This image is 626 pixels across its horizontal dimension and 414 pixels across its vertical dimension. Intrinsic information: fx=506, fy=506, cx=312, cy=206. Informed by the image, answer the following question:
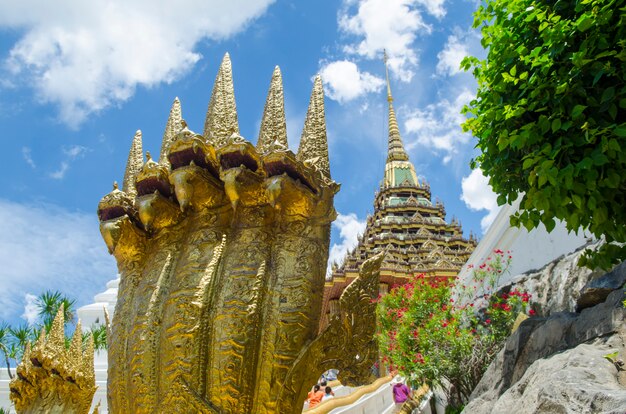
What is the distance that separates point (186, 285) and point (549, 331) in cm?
556

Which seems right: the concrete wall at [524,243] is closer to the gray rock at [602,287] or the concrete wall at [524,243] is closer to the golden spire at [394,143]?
the gray rock at [602,287]

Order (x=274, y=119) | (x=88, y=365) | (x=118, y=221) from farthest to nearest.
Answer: (x=88, y=365)
(x=274, y=119)
(x=118, y=221)

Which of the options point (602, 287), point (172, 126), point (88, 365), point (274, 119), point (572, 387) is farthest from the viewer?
point (88, 365)

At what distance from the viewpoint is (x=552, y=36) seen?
4.29 meters

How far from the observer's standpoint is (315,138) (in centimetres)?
392

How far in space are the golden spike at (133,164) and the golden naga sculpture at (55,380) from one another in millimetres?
3090

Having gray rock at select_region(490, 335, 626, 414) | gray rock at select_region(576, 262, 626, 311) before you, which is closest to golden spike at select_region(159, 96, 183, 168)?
gray rock at select_region(490, 335, 626, 414)

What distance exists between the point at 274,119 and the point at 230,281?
136 cm

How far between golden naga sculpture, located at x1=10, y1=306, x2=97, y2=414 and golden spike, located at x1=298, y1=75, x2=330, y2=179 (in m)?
4.57

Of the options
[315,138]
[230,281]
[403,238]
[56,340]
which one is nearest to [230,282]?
[230,281]

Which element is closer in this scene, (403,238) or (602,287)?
(602,287)

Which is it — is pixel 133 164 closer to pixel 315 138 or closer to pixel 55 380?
pixel 315 138

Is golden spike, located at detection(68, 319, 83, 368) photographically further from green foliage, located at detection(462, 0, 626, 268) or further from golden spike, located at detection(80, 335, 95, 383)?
green foliage, located at detection(462, 0, 626, 268)

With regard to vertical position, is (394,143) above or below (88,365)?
above
